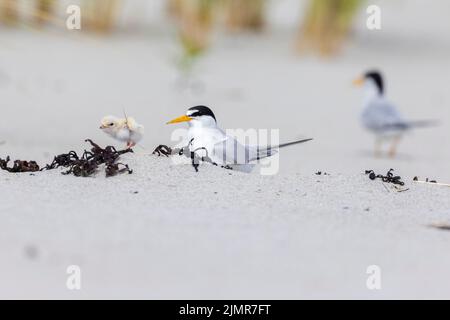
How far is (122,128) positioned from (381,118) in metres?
2.60

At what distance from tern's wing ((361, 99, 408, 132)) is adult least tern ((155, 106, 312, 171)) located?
242 cm

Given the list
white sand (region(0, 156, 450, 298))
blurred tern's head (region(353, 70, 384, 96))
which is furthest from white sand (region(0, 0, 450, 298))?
blurred tern's head (region(353, 70, 384, 96))

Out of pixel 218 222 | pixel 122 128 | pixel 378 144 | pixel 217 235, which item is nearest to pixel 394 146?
pixel 378 144

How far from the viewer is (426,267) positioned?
2986 mm

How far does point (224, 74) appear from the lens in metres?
8.09

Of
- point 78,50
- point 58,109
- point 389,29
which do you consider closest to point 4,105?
point 58,109

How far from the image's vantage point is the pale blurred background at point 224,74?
575cm

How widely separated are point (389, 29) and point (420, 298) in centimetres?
833

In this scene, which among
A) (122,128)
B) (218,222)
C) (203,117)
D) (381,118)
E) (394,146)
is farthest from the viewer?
(381,118)

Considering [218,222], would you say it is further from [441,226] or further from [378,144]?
[378,144]

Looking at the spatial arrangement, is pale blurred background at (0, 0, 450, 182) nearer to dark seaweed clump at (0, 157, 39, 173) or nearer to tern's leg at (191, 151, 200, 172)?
dark seaweed clump at (0, 157, 39, 173)

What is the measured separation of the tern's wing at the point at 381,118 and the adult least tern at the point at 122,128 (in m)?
2.47

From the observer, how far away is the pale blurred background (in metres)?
5.75

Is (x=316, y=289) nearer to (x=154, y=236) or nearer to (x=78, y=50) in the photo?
(x=154, y=236)
